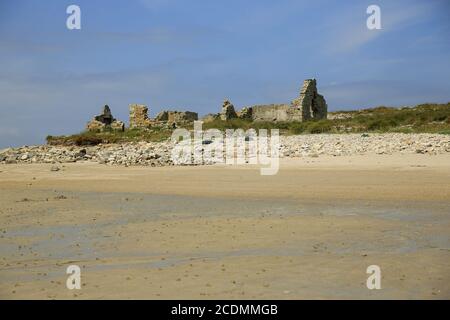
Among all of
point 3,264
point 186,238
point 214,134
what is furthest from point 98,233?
point 214,134

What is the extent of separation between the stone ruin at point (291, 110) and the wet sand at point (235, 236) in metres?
23.7

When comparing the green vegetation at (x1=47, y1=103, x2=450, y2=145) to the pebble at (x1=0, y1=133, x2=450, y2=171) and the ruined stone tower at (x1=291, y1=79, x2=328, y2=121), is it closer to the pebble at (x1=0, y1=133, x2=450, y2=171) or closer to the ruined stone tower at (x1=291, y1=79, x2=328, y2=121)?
the ruined stone tower at (x1=291, y1=79, x2=328, y2=121)

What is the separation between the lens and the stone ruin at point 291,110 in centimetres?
3609

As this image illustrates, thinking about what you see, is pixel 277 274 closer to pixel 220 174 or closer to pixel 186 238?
pixel 186 238

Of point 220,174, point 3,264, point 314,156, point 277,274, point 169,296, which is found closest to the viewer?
point 169,296

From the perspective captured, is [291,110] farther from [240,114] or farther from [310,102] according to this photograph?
[240,114]

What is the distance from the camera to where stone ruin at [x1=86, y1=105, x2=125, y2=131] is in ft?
125

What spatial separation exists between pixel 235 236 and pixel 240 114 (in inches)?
1332

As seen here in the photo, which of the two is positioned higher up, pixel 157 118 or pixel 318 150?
pixel 157 118

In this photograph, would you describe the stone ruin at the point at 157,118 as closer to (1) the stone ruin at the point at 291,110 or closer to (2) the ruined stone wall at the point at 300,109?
(1) the stone ruin at the point at 291,110

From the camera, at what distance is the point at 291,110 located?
1433 inches

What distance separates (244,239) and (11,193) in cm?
695

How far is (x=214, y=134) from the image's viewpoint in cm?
2655

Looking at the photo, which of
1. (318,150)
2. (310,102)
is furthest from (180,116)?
(318,150)
